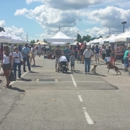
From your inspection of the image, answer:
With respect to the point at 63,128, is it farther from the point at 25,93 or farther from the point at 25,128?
the point at 25,93

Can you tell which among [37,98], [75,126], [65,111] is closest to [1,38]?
[37,98]

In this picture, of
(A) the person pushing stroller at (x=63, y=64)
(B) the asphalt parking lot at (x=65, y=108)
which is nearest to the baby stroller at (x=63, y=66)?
(A) the person pushing stroller at (x=63, y=64)

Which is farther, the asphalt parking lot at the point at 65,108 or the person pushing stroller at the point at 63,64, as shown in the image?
the person pushing stroller at the point at 63,64

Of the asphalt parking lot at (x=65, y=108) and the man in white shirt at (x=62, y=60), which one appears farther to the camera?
the man in white shirt at (x=62, y=60)

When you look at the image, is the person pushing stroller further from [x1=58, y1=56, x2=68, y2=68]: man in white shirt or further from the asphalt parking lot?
the asphalt parking lot

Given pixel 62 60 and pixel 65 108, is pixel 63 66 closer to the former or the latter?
pixel 62 60

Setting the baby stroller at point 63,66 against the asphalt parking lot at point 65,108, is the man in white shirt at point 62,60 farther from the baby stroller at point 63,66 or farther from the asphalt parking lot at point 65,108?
the asphalt parking lot at point 65,108

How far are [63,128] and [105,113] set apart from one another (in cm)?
180

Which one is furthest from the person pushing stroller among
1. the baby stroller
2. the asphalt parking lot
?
the asphalt parking lot

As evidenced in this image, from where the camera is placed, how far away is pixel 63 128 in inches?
250

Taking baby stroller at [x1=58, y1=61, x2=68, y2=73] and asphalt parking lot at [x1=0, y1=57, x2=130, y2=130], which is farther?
baby stroller at [x1=58, y1=61, x2=68, y2=73]

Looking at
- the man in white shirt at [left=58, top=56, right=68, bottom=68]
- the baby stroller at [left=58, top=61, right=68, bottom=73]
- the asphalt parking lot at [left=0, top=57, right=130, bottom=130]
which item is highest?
the man in white shirt at [left=58, top=56, right=68, bottom=68]

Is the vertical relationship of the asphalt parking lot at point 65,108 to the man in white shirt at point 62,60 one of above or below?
below

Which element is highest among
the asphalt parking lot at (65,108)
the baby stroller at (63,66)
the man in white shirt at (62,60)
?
the man in white shirt at (62,60)
